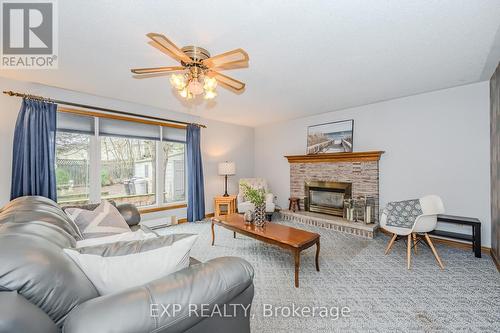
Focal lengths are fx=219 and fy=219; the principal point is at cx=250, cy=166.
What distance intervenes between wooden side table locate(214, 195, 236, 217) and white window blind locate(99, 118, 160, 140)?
1.86 m

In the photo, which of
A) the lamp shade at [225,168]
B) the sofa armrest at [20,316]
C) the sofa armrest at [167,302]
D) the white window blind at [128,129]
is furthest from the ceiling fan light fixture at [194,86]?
the lamp shade at [225,168]

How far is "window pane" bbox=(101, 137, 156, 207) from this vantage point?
3.90 meters

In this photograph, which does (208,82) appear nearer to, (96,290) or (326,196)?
(96,290)

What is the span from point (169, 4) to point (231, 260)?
1862 millimetres

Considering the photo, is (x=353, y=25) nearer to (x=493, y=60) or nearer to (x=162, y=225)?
(x=493, y=60)

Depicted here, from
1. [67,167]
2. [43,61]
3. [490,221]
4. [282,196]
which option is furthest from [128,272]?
[282,196]

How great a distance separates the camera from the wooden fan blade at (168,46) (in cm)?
147

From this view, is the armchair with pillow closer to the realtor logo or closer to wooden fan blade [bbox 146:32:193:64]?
wooden fan blade [bbox 146:32:193:64]

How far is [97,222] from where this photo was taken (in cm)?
199

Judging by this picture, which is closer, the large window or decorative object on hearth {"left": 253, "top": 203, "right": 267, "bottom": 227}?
decorative object on hearth {"left": 253, "top": 203, "right": 267, "bottom": 227}

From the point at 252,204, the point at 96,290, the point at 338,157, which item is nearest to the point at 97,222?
the point at 96,290

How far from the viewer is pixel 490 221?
3033mm

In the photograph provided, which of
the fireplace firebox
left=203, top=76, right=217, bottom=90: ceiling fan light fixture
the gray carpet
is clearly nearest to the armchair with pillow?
the gray carpet

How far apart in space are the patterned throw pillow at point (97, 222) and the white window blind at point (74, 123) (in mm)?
2075
